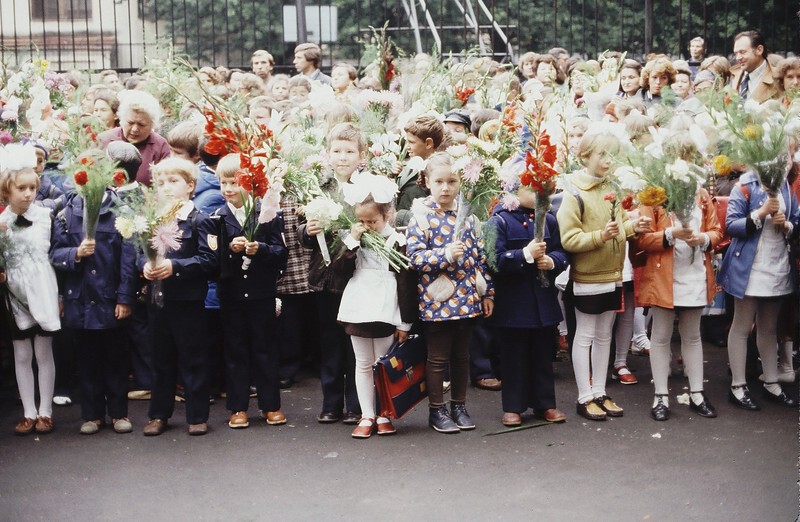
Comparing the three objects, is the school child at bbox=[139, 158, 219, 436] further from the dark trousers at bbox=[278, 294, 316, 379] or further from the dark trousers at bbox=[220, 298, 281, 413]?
the dark trousers at bbox=[278, 294, 316, 379]

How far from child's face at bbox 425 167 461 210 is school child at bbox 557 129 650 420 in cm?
73

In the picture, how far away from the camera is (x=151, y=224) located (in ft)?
19.5

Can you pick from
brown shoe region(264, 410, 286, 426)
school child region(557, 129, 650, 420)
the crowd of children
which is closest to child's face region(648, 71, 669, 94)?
the crowd of children

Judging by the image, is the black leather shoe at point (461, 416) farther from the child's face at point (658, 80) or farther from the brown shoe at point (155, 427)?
the child's face at point (658, 80)

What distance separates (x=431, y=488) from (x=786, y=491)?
1.79 m

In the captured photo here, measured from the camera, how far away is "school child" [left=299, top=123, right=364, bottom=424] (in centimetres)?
637

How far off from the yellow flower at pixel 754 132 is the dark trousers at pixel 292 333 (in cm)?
319

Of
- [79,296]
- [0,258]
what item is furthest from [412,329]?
[0,258]

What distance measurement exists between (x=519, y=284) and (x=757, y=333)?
68.8 inches

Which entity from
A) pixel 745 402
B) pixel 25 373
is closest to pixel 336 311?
pixel 25 373

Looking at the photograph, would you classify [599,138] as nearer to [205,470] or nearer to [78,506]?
[205,470]

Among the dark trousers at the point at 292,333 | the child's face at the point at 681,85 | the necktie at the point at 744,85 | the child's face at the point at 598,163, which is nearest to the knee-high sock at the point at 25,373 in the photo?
the dark trousers at the point at 292,333

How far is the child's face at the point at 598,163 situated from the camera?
6395mm

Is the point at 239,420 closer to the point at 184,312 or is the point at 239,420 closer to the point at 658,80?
the point at 184,312
